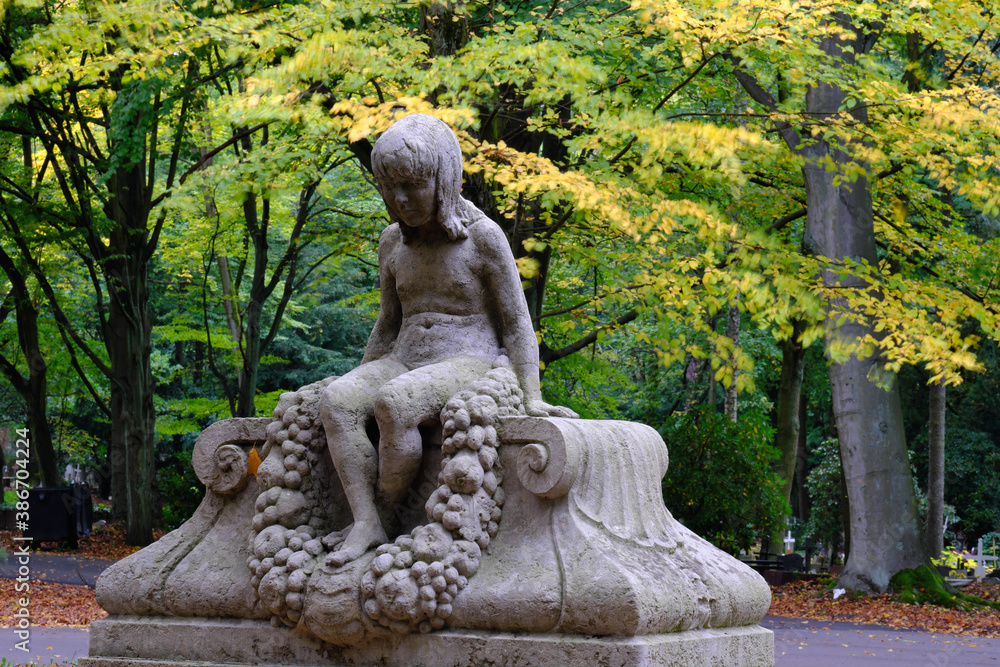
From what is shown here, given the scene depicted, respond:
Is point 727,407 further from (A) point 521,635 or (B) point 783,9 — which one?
(A) point 521,635

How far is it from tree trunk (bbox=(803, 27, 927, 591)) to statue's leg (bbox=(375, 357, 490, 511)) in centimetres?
858

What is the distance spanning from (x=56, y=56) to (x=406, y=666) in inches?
329

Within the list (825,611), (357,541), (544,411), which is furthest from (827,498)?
(357,541)

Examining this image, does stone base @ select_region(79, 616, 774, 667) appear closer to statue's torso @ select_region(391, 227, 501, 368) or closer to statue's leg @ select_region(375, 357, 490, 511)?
statue's leg @ select_region(375, 357, 490, 511)

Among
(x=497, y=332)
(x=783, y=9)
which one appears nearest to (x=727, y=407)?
(x=783, y=9)

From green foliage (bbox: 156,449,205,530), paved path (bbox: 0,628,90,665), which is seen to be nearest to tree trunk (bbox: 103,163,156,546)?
green foliage (bbox: 156,449,205,530)

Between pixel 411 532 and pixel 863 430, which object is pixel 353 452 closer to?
pixel 411 532

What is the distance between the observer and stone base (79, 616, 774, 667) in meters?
3.88

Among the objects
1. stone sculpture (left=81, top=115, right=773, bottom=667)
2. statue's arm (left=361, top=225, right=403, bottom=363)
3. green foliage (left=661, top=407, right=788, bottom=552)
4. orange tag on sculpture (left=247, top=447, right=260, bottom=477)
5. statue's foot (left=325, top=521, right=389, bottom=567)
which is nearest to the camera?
stone sculpture (left=81, top=115, right=773, bottom=667)

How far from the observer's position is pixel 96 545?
15852mm

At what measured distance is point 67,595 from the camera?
35.4 feet

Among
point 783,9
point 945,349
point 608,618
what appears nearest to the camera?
point 608,618

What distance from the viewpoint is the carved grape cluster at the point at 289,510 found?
4277 millimetres

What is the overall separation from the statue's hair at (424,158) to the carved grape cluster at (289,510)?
101 cm
